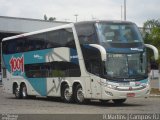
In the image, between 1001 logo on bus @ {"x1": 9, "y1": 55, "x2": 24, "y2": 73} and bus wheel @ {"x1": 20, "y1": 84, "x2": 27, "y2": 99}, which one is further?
bus wheel @ {"x1": 20, "y1": 84, "x2": 27, "y2": 99}

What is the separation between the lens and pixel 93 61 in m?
23.6

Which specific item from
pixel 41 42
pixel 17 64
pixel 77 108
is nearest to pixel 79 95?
pixel 77 108

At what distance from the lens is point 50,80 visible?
90.9 feet

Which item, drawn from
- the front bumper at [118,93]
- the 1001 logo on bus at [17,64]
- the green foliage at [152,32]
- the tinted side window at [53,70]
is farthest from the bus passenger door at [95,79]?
the green foliage at [152,32]

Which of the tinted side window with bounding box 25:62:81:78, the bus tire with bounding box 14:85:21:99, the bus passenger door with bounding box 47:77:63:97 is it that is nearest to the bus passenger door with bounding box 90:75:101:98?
the tinted side window with bounding box 25:62:81:78

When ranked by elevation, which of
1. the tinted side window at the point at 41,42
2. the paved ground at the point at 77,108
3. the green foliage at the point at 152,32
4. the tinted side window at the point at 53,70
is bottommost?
the paved ground at the point at 77,108

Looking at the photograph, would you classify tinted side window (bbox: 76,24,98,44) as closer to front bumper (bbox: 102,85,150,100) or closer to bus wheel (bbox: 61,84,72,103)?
front bumper (bbox: 102,85,150,100)

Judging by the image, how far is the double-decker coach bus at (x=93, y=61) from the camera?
75.6 feet

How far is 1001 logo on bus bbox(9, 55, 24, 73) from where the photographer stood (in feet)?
102

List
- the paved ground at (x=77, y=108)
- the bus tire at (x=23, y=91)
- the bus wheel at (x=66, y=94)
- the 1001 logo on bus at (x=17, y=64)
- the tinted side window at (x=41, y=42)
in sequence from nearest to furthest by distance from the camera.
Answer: the paved ground at (x=77, y=108) → the tinted side window at (x=41, y=42) → the bus wheel at (x=66, y=94) → the 1001 logo on bus at (x=17, y=64) → the bus tire at (x=23, y=91)

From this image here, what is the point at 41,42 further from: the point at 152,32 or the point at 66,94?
the point at 152,32

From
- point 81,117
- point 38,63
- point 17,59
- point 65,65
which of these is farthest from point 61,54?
point 81,117

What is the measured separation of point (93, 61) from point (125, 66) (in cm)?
148

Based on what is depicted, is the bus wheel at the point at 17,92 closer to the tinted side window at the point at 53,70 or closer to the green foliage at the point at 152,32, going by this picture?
the tinted side window at the point at 53,70
